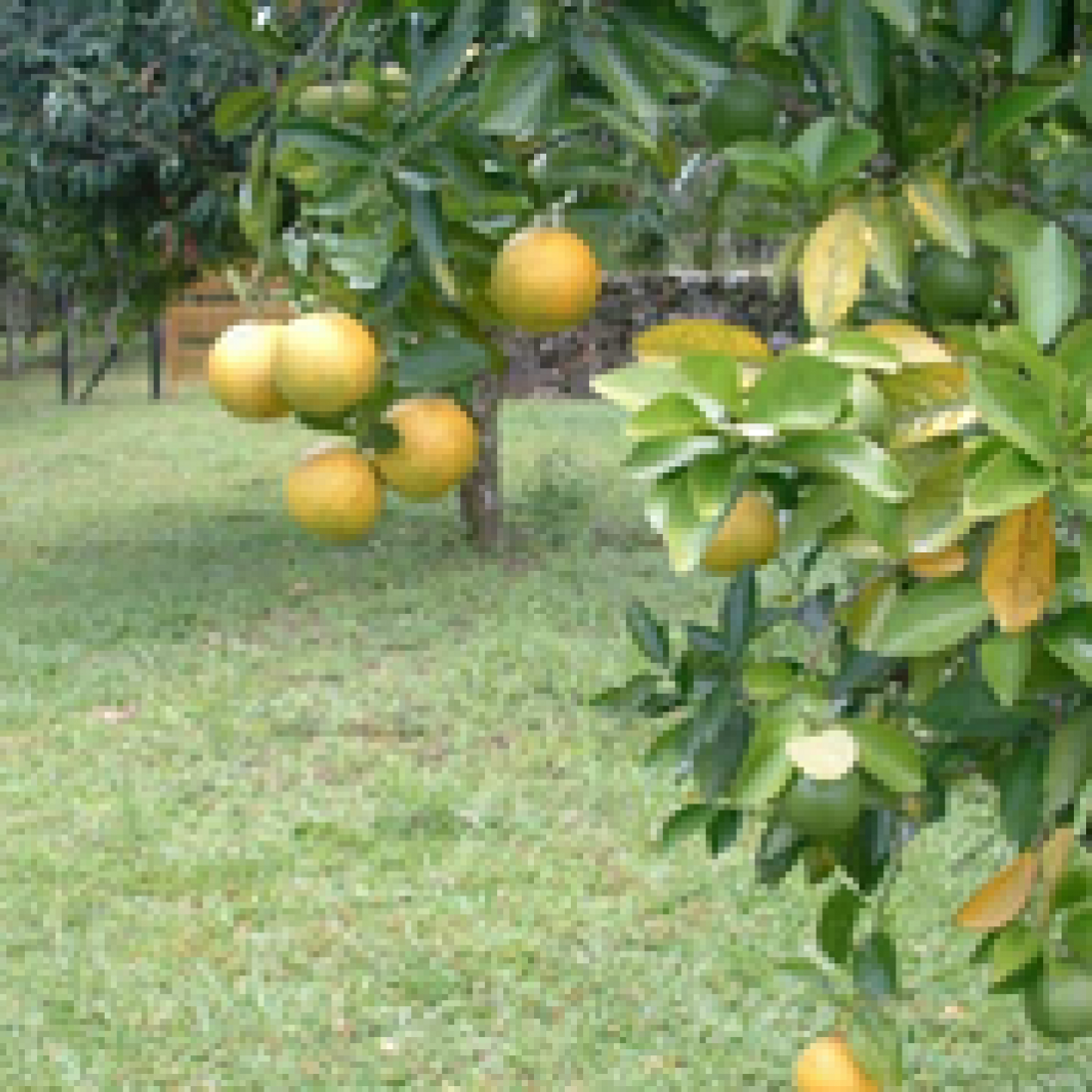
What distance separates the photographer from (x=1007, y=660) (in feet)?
2.69

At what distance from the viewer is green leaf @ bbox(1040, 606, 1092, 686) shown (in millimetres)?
799

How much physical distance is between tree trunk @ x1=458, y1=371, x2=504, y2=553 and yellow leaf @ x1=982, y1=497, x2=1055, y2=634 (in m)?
5.45

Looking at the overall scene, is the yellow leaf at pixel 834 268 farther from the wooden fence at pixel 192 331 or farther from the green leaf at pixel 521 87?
the wooden fence at pixel 192 331

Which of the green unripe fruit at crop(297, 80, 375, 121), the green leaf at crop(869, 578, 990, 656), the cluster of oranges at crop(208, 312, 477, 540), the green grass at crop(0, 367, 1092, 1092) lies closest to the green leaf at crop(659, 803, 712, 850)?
the cluster of oranges at crop(208, 312, 477, 540)

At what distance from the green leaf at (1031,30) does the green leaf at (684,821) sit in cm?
58

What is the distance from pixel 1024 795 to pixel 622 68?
48 centimetres

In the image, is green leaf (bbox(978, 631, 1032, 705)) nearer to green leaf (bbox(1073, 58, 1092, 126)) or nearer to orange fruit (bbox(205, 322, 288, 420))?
green leaf (bbox(1073, 58, 1092, 126))

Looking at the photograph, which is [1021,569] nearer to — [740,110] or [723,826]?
[740,110]

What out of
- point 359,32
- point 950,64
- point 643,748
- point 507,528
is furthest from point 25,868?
point 507,528

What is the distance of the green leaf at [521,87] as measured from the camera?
0.95 metres

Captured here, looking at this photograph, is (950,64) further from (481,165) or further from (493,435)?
(493,435)

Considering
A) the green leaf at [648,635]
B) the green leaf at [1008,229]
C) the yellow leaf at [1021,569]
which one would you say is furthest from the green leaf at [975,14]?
the green leaf at [648,635]

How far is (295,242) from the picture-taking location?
1074 mm

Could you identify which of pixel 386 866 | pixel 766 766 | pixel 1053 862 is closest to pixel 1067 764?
pixel 1053 862
